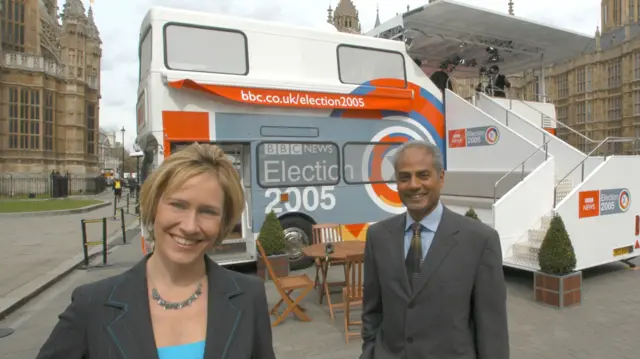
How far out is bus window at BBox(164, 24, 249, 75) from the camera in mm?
7125

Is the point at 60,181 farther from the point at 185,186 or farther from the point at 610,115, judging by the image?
the point at 610,115

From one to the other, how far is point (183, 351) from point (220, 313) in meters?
0.17

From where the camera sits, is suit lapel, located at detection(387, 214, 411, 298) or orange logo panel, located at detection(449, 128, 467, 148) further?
orange logo panel, located at detection(449, 128, 467, 148)

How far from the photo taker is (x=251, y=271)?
28.6ft

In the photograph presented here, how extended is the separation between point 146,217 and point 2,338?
17.8 ft

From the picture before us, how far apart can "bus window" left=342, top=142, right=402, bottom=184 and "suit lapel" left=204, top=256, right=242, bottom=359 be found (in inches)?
277

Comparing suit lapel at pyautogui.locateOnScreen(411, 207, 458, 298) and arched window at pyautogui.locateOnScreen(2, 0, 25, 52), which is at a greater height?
arched window at pyautogui.locateOnScreen(2, 0, 25, 52)

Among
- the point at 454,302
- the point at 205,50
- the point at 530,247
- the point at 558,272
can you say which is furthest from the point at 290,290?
the point at 205,50

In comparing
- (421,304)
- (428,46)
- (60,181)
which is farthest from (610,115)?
(421,304)

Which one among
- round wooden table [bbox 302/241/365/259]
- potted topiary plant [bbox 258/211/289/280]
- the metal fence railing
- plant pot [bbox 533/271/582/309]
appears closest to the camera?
round wooden table [bbox 302/241/365/259]

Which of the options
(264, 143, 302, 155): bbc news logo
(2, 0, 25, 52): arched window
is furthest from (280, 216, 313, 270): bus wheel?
(2, 0, 25, 52): arched window

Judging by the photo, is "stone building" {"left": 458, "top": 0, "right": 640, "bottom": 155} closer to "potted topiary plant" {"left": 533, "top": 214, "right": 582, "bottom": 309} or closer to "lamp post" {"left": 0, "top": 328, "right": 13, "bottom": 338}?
"potted topiary plant" {"left": 533, "top": 214, "right": 582, "bottom": 309}

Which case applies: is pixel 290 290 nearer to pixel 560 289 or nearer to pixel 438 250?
pixel 560 289

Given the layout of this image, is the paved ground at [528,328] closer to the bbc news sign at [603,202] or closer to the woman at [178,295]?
the bbc news sign at [603,202]
